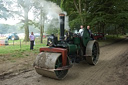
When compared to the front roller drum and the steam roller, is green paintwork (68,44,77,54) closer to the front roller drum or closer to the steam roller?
the steam roller

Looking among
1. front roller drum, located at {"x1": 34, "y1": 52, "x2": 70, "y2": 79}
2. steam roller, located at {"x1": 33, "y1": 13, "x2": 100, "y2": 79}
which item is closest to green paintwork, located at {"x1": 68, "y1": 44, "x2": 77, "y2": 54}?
steam roller, located at {"x1": 33, "y1": 13, "x2": 100, "y2": 79}

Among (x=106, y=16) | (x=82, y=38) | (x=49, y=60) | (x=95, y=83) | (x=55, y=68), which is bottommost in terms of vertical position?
(x=95, y=83)

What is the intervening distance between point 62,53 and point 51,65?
0.48m

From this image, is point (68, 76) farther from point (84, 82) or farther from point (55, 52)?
point (55, 52)

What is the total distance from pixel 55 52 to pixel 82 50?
73.7 inches

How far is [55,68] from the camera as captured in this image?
3828 millimetres

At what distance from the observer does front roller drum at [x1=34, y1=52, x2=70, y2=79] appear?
11.9 feet

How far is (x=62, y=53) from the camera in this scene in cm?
386

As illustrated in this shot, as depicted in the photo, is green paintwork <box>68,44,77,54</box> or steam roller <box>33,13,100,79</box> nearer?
steam roller <box>33,13,100,79</box>

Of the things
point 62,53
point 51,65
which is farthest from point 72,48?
Answer: point 51,65

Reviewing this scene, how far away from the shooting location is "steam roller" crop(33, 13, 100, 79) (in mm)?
3734

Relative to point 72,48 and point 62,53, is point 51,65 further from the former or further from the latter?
point 72,48

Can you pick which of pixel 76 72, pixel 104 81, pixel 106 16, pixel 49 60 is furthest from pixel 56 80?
pixel 106 16

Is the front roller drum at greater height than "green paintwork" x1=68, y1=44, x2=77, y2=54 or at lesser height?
lesser
